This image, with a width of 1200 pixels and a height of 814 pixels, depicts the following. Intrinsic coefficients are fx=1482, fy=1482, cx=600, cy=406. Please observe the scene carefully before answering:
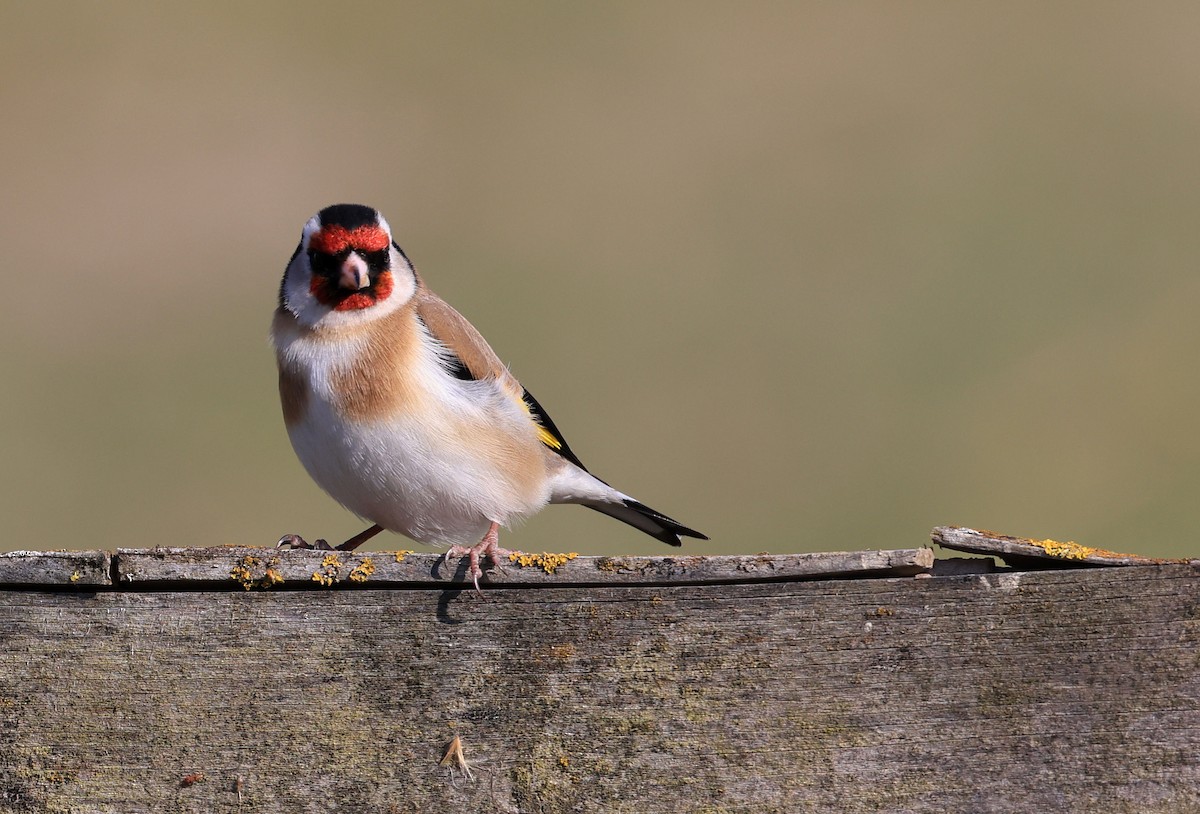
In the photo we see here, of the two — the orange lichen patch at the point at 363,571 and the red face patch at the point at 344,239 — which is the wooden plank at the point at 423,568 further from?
the red face patch at the point at 344,239

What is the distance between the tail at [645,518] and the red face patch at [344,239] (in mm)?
1334

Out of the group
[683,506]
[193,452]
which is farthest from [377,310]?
[193,452]

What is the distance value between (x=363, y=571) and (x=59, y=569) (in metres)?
0.65

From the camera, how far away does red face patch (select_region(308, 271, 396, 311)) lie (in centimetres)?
491

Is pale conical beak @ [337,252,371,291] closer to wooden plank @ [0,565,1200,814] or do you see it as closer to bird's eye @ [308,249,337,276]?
bird's eye @ [308,249,337,276]

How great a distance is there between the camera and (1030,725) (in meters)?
2.84

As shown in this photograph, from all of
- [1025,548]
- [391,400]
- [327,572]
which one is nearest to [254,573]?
[327,572]

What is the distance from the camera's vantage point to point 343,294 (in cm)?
491

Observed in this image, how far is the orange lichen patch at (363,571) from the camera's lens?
3047 mm

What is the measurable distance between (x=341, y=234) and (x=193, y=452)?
495 centimetres

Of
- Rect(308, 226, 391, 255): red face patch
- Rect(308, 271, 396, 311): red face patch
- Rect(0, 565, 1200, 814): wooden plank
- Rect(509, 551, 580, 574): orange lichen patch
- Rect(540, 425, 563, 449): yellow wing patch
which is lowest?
Rect(0, 565, 1200, 814): wooden plank

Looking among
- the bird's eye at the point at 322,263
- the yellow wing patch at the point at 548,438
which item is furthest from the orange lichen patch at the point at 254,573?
the yellow wing patch at the point at 548,438

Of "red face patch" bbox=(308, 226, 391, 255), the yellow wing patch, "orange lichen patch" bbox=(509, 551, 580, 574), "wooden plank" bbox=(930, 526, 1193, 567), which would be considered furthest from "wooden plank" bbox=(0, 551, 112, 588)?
the yellow wing patch

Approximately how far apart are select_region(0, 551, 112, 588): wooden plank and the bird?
1.51m
